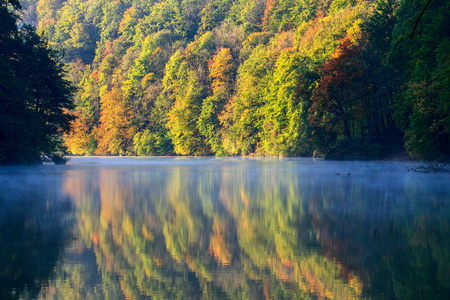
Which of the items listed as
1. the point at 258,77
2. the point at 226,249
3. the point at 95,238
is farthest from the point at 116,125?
the point at 226,249

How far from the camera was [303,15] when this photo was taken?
73.6 metres

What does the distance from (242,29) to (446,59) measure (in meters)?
59.6

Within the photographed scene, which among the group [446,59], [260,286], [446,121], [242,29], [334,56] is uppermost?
[242,29]

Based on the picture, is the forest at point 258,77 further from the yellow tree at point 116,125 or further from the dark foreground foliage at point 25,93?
the dark foreground foliage at point 25,93

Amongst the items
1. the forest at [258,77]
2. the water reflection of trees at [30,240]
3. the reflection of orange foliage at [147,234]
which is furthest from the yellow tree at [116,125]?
the reflection of orange foliage at [147,234]

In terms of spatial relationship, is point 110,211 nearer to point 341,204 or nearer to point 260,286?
point 341,204

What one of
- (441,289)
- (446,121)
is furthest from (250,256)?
(446,121)

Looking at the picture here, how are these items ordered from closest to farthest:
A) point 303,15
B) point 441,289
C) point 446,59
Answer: point 441,289 → point 446,59 → point 303,15

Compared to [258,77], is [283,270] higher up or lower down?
lower down

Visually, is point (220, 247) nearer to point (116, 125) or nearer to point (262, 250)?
point (262, 250)

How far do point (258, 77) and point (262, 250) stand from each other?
6256cm

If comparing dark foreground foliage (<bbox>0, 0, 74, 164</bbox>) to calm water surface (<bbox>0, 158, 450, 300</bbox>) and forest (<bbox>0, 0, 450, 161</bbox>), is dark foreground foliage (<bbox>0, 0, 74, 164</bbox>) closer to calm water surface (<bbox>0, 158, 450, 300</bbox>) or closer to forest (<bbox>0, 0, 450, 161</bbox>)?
forest (<bbox>0, 0, 450, 161</bbox>)

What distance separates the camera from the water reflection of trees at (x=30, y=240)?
5.70 metres

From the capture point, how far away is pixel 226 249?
7.35 meters
